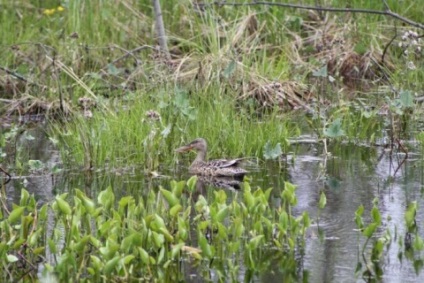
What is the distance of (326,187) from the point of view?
8.51m

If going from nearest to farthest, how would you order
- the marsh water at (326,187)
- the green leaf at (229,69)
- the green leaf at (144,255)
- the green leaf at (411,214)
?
the green leaf at (144,255) → the marsh water at (326,187) → the green leaf at (411,214) → the green leaf at (229,69)

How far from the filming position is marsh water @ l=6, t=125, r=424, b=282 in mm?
6555

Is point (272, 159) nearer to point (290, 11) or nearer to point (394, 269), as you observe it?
point (394, 269)

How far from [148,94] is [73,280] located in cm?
402

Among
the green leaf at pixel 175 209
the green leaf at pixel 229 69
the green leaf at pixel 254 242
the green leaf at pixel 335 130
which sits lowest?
the green leaf at pixel 254 242

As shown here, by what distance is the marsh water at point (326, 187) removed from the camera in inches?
258

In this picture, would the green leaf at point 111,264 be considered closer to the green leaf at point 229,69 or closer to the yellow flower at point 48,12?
the green leaf at point 229,69

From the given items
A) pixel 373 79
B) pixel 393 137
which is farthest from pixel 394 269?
pixel 373 79

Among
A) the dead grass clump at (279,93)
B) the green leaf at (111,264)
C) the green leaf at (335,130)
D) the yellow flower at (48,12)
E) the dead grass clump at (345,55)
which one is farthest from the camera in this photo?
the yellow flower at (48,12)

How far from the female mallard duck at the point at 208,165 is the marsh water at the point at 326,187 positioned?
102mm

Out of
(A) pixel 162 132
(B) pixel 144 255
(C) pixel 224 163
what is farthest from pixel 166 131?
(B) pixel 144 255

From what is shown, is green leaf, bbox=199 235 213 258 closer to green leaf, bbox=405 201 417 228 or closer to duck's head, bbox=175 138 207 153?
green leaf, bbox=405 201 417 228

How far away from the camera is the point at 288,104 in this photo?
452 inches

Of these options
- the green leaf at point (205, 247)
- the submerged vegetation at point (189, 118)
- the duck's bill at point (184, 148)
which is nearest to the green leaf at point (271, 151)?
the submerged vegetation at point (189, 118)
